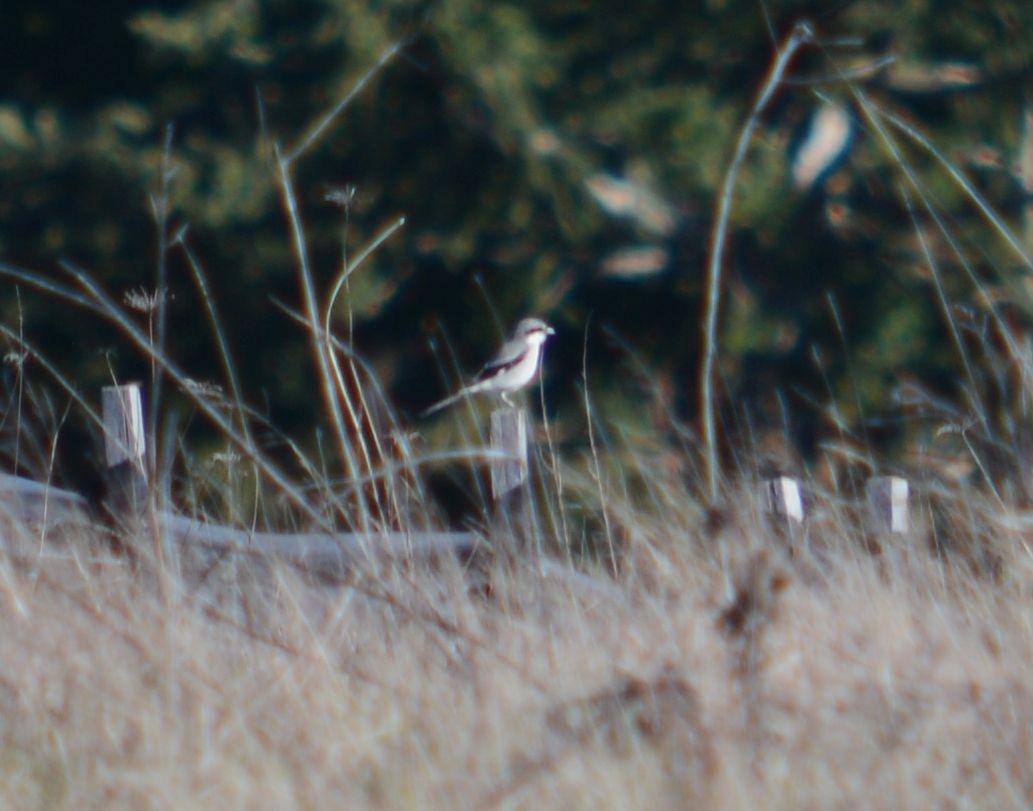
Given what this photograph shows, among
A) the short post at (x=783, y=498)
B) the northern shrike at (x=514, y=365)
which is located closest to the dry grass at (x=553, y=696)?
the short post at (x=783, y=498)

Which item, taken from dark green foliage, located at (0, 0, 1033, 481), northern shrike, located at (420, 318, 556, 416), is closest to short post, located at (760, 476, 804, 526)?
northern shrike, located at (420, 318, 556, 416)

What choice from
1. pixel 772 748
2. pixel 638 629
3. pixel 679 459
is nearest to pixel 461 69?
pixel 679 459

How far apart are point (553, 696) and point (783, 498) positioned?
1443mm

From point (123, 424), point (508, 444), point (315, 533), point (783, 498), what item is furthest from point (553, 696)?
point (123, 424)

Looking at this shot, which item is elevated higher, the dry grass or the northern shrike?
the dry grass

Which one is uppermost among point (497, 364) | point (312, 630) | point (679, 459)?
point (312, 630)

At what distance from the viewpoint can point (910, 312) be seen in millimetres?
9617

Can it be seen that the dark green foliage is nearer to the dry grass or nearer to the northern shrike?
the northern shrike

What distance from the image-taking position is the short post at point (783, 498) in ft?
11.1

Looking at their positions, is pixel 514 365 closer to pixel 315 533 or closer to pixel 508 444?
pixel 508 444

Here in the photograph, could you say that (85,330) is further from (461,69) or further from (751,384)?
(751,384)

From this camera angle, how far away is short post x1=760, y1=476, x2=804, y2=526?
339 centimetres

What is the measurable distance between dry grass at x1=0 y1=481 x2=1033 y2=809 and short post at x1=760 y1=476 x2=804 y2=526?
11.2 inches

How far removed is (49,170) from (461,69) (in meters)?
2.78
